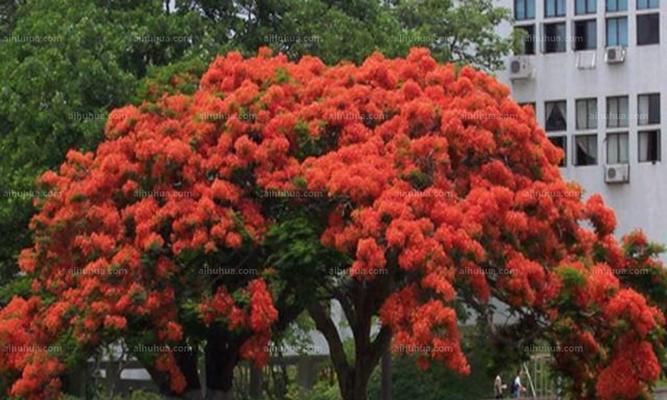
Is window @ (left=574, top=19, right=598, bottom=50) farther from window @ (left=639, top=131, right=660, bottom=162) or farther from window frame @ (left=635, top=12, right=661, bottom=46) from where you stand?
window @ (left=639, top=131, right=660, bottom=162)

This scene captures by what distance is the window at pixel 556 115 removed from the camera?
52.6 metres

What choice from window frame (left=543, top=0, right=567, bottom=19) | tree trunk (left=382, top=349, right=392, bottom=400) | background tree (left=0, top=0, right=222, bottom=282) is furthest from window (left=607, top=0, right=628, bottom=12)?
tree trunk (left=382, top=349, right=392, bottom=400)

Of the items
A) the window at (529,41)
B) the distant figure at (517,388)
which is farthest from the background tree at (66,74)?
the window at (529,41)

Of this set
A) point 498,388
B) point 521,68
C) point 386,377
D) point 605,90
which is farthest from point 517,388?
point 521,68

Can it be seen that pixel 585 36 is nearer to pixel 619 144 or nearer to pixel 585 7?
pixel 585 7

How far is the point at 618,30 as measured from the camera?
51625 millimetres

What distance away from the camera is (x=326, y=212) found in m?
23.6

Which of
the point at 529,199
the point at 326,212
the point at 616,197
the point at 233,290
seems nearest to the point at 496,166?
the point at 529,199

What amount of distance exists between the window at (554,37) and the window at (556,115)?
1654mm

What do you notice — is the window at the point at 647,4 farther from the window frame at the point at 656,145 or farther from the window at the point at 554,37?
the window frame at the point at 656,145

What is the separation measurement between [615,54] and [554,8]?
8.52 feet

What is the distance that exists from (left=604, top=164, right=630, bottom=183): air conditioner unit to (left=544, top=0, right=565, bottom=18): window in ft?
16.8

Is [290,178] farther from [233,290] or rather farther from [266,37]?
[266,37]

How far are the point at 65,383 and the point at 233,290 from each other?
8.58m
